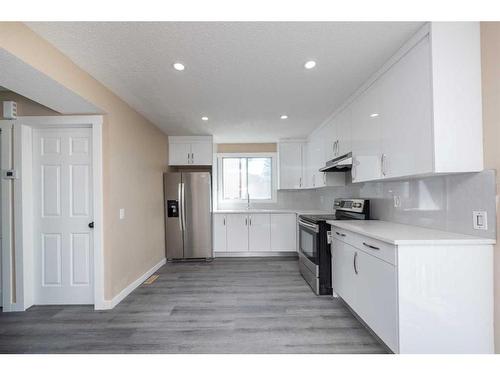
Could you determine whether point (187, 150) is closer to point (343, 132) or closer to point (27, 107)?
point (27, 107)

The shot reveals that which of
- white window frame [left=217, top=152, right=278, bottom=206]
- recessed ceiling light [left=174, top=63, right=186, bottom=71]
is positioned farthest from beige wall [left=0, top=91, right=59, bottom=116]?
white window frame [left=217, top=152, right=278, bottom=206]

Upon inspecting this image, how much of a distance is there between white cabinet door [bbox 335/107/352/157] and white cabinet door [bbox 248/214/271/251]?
1.98m

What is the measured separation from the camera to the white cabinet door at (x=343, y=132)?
113 inches

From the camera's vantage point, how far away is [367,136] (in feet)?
7.93

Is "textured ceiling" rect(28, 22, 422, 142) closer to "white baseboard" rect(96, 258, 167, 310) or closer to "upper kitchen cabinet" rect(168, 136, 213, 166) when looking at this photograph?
"upper kitchen cabinet" rect(168, 136, 213, 166)

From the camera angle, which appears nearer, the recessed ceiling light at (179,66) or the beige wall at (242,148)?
the recessed ceiling light at (179,66)

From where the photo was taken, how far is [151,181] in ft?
12.7

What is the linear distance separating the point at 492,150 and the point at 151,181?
3.82 m

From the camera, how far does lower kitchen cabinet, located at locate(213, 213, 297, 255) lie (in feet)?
15.2

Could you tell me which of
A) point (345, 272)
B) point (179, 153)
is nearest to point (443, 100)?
point (345, 272)

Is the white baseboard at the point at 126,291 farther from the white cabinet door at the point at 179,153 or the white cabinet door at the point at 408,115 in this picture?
the white cabinet door at the point at 408,115

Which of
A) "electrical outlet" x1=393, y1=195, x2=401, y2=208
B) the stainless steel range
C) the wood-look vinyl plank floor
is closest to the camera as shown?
the wood-look vinyl plank floor

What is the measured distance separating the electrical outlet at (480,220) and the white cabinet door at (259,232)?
10.7 feet

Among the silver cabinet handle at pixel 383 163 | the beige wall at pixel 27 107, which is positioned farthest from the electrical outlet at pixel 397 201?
the beige wall at pixel 27 107
